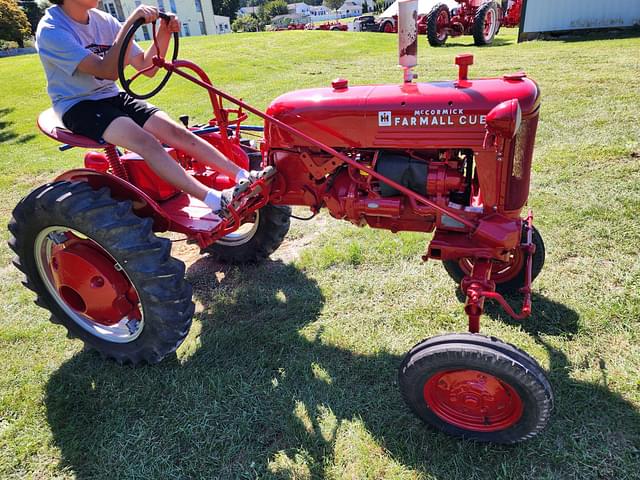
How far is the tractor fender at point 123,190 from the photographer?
258 centimetres

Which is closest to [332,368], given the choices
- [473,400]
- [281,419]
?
[281,419]

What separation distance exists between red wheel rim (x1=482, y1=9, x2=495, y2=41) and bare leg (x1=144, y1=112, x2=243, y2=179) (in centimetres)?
1365

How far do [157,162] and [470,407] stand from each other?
2001mm

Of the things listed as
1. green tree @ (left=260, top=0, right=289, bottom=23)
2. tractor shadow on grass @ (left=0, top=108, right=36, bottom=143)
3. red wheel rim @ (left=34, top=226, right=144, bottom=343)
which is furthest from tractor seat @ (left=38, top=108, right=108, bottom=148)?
green tree @ (left=260, top=0, right=289, bottom=23)

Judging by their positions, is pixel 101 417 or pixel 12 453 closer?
pixel 12 453

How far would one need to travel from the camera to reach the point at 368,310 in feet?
9.88

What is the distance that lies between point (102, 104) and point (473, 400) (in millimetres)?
2468

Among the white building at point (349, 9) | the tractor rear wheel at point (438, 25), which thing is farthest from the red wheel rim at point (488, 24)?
the white building at point (349, 9)

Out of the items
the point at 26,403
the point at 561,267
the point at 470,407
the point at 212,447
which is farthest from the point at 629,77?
the point at 26,403

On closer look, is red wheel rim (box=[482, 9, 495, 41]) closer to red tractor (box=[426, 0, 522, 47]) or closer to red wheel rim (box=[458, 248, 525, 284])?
red tractor (box=[426, 0, 522, 47])

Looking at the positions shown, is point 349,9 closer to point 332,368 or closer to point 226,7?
point 226,7

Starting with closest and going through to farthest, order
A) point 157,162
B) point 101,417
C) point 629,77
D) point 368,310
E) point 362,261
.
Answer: point 101,417, point 157,162, point 368,310, point 362,261, point 629,77

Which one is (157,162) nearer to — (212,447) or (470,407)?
(212,447)

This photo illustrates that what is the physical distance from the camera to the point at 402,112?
224 centimetres
